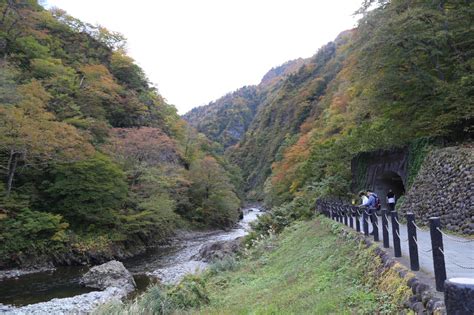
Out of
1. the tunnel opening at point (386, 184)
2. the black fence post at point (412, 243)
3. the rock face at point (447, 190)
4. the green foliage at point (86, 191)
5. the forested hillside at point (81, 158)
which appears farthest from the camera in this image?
the green foliage at point (86, 191)

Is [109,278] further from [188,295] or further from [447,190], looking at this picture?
[447,190]

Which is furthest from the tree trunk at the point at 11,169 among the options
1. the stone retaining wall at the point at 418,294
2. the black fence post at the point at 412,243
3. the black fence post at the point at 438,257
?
the black fence post at the point at 438,257

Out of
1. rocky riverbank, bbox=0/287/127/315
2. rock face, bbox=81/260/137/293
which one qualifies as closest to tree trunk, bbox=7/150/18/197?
rock face, bbox=81/260/137/293

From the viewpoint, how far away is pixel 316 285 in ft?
24.4

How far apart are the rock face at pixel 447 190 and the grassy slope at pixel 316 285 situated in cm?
327

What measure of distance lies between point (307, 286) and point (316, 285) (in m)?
0.27

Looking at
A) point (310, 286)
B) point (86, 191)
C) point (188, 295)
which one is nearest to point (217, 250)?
point (86, 191)

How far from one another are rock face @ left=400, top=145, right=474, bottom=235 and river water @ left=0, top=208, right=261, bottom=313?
8866mm

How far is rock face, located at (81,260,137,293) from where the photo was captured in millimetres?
17219

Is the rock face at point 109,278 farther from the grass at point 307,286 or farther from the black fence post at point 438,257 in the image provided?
the black fence post at point 438,257

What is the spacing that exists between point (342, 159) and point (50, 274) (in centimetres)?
1914

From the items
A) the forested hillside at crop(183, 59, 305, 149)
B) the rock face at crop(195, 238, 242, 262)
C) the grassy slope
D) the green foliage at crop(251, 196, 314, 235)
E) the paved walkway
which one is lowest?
the rock face at crop(195, 238, 242, 262)

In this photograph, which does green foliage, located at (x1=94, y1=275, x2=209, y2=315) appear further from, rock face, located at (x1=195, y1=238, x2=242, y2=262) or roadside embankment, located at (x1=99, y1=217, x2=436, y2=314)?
rock face, located at (x1=195, y1=238, x2=242, y2=262)

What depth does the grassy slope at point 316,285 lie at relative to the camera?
5.77 m
